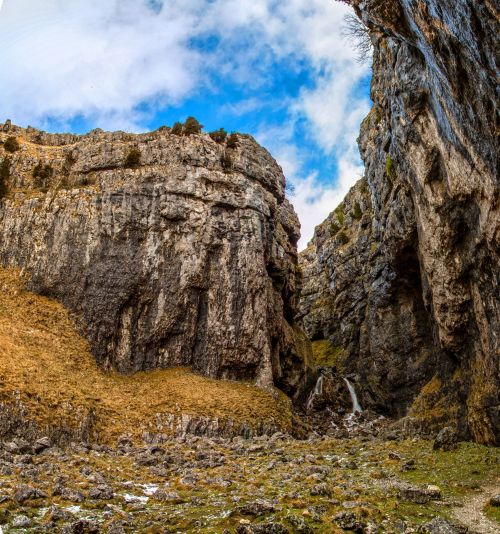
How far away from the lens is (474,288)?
30.5 meters

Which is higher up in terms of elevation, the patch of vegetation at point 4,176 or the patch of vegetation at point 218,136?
the patch of vegetation at point 218,136

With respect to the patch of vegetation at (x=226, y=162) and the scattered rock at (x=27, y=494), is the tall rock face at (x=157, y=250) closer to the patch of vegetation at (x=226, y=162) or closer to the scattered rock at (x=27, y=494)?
the patch of vegetation at (x=226, y=162)

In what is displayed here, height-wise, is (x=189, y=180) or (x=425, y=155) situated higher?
(x=189, y=180)

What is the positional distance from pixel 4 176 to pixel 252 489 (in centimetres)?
4657

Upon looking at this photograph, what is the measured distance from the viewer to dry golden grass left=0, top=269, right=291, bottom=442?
32.2 m

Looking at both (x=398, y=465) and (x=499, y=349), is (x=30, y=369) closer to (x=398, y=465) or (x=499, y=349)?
(x=398, y=465)

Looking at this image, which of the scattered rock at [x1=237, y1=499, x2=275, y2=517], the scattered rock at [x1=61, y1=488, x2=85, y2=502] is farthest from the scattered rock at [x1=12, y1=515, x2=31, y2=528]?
the scattered rock at [x1=237, y1=499, x2=275, y2=517]

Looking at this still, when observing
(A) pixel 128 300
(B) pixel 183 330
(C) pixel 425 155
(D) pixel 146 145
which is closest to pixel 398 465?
(C) pixel 425 155

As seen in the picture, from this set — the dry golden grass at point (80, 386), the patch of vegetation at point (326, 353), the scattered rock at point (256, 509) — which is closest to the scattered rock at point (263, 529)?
the scattered rock at point (256, 509)

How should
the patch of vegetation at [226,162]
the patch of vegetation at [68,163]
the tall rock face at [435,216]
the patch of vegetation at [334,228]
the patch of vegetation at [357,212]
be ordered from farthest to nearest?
the patch of vegetation at [334,228] → the patch of vegetation at [357,212] → the patch of vegetation at [226,162] → the patch of vegetation at [68,163] → the tall rock face at [435,216]

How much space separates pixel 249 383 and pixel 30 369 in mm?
19539

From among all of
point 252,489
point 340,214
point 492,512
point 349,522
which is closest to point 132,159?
point 252,489

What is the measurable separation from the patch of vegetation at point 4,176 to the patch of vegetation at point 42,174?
8.97ft

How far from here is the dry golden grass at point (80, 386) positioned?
1270 inches
